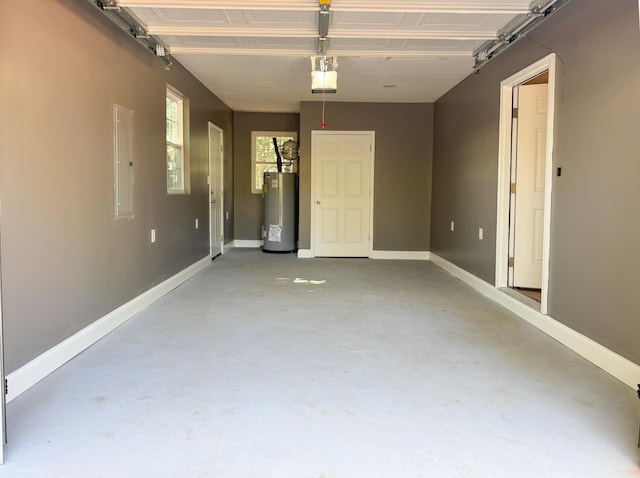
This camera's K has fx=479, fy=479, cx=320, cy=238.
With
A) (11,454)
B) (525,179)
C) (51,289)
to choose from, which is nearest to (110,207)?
(51,289)

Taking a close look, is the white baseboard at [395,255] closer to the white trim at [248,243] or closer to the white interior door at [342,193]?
the white interior door at [342,193]

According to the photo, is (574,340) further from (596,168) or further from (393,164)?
(393,164)

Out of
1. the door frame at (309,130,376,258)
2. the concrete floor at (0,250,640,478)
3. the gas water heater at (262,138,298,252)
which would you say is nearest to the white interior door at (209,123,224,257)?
the gas water heater at (262,138,298,252)

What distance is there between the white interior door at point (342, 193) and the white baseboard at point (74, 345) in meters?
3.16

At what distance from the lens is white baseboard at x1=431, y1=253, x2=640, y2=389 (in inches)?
99.8

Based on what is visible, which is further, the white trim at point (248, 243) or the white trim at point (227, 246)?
the white trim at point (248, 243)

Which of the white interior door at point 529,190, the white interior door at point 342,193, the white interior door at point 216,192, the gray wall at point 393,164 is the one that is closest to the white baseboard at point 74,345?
the white interior door at point 216,192

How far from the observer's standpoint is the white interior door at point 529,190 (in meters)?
4.34

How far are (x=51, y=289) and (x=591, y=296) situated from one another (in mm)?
3151

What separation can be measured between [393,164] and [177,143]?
338 centimetres

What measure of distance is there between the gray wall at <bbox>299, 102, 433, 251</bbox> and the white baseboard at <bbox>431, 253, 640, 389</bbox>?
8.50ft

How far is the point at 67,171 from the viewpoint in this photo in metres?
2.80

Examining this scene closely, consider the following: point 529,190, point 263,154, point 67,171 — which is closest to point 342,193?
point 263,154

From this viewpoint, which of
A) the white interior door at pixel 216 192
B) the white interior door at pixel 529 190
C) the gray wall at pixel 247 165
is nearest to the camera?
the white interior door at pixel 529 190
